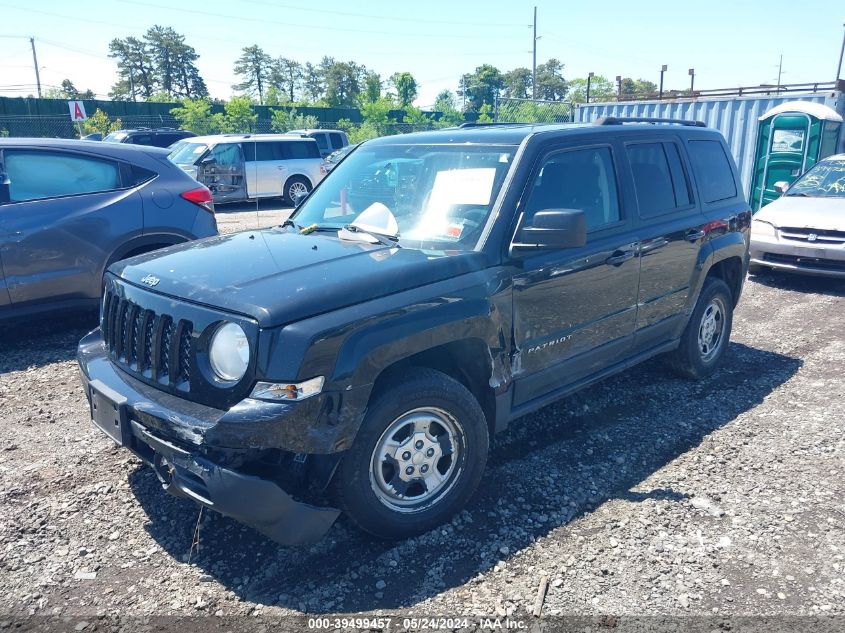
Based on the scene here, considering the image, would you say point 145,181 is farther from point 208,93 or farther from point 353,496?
point 208,93

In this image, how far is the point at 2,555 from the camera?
3088 millimetres

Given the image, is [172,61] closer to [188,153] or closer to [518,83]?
[518,83]

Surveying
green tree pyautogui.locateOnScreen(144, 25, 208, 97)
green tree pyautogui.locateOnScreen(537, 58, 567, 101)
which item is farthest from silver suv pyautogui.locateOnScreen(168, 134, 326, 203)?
green tree pyautogui.locateOnScreen(537, 58, 567, 101)

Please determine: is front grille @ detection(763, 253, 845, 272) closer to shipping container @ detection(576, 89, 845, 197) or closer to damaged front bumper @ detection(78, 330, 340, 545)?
shipping container @ detection(576, 89, 845, 197)

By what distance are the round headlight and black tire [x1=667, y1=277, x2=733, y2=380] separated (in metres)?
3.66

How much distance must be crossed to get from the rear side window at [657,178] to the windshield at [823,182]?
5738 mm

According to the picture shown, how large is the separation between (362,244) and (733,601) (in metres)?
2.42

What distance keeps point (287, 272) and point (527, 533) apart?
174cm

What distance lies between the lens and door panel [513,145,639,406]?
359 cm

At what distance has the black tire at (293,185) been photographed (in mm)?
17406

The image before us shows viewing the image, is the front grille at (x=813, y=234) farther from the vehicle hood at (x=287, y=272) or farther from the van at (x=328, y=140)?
the van at (x=328, y=140)

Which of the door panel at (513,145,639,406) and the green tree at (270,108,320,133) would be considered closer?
the door panel at (513,145,639,406)

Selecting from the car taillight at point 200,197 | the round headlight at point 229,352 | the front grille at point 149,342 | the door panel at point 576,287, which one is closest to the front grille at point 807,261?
the door panel at point 576,287

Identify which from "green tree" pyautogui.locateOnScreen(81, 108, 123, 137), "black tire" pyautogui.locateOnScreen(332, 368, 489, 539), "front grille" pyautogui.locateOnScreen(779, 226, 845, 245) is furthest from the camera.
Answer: "green tree" pyautogui.locateOnScreen(81, 108, 123, 137)
